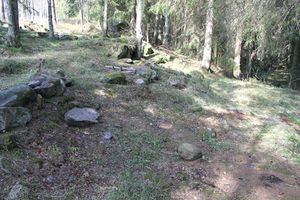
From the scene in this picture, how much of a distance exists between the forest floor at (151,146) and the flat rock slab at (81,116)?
0.15 m

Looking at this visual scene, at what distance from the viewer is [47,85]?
831cm

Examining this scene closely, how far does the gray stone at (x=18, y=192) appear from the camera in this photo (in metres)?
5.15

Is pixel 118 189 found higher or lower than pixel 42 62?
lower

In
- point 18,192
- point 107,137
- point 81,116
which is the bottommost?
point 18,192

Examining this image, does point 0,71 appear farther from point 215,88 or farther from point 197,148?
point 215,88

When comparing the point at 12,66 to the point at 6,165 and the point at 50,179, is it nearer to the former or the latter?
the point at 6,165

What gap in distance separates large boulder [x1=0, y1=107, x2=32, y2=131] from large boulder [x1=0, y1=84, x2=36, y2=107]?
0.31 m

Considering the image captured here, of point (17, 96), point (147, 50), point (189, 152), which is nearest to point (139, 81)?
point (189, 152)

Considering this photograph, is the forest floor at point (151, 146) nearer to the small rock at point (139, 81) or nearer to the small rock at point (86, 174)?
the small rock at point (86, 174)

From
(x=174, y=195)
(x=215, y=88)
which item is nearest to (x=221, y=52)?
(x=215, y=88)

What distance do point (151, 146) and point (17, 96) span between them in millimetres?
3145

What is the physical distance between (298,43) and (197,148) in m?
15.2

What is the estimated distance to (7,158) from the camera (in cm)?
588

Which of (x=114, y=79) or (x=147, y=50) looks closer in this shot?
(x=114, y=79)
